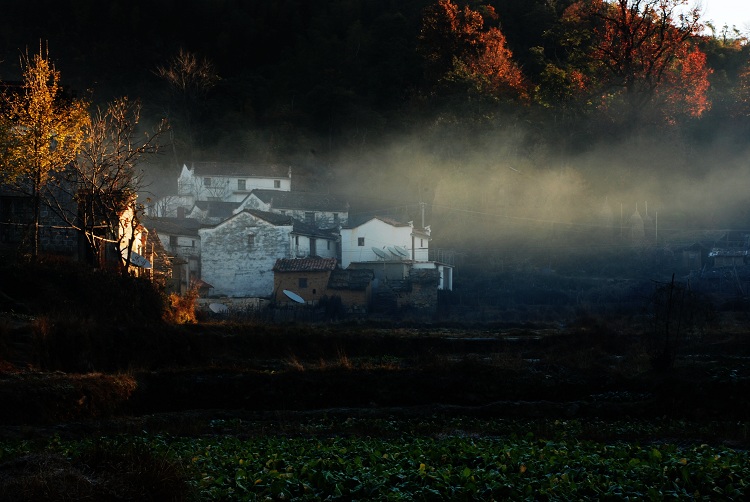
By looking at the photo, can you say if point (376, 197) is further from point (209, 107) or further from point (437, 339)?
point (437, 339)

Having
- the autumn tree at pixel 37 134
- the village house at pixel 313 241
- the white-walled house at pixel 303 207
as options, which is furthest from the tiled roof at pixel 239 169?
the autumn tree at pixel 37 134

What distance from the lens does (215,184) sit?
2734 inches

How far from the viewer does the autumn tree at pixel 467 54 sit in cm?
6631

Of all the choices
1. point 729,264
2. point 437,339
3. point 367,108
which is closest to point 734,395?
point 437,339

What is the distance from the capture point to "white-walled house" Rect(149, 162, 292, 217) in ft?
227

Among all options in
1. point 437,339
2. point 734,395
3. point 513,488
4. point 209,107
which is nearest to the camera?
point 513,488

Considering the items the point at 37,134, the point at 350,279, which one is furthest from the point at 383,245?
the point at 37,134

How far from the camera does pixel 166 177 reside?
74.6 m

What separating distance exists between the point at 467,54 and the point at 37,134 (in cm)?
4379

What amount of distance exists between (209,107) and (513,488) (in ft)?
241

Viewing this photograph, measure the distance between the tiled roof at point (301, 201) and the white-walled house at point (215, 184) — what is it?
3.65 m

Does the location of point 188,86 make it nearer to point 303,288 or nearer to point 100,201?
point 303,288

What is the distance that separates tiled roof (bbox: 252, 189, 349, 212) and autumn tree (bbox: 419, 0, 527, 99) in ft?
41.8

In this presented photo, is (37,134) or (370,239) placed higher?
(37,134)
